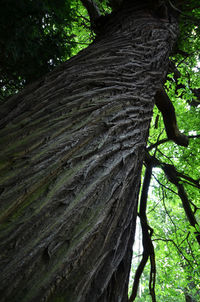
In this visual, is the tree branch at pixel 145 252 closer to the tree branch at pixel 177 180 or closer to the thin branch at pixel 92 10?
the tree branch at pixel 177 180

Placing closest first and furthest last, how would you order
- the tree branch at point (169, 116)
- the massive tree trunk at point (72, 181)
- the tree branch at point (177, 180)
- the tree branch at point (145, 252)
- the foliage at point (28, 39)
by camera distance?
the massive tree trunk at point (72, 181), the foliage at point (28, 39), the tree branch at point (145, 252), the tree branch at point (169, 116), the tree branch at point (177, 180)

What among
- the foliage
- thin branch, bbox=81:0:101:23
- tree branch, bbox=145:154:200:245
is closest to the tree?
the foliage

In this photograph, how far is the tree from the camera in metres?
0.64

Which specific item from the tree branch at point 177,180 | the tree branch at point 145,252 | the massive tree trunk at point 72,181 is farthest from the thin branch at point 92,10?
the tree branch at point 145,252

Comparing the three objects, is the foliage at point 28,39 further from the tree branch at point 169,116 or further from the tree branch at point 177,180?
the tree branch at point 177,180

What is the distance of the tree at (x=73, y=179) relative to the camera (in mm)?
641

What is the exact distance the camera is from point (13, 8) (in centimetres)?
243

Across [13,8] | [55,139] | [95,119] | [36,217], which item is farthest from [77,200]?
[13,8]

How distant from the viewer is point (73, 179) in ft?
2.85

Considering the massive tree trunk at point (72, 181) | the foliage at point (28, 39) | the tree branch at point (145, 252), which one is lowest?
the massive tree trunk at point (72, 181)

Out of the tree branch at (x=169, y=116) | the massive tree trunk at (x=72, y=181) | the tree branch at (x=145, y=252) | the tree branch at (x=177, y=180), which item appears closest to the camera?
the massive tree trunk at (x=72, y=181)

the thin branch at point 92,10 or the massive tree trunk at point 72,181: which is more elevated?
the thin branch at point 92,10

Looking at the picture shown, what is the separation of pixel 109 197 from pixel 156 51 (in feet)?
5.86

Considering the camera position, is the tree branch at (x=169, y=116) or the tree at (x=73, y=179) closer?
the tree at (x=73, y=179)
